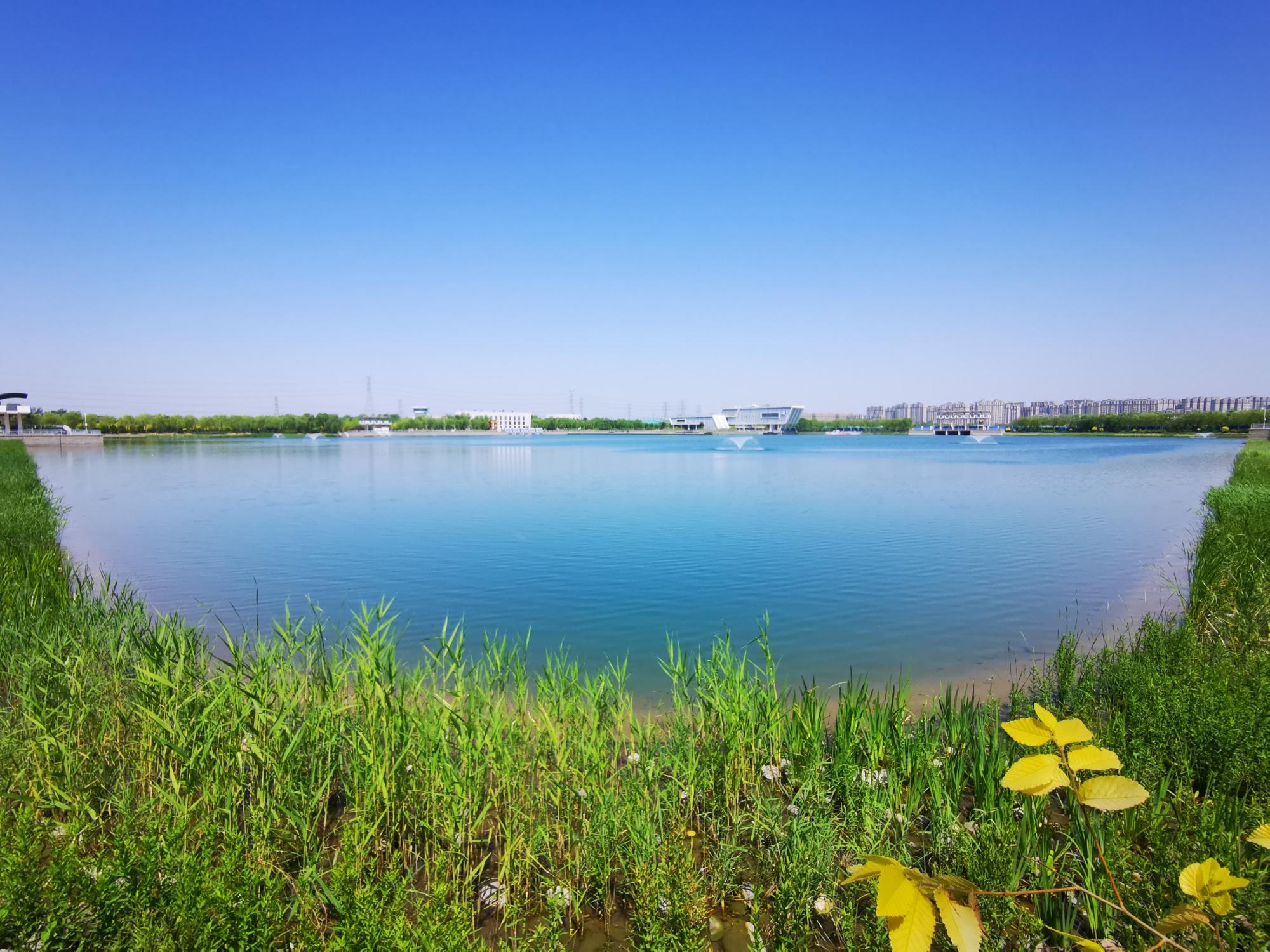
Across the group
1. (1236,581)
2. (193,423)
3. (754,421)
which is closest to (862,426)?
(754,421)

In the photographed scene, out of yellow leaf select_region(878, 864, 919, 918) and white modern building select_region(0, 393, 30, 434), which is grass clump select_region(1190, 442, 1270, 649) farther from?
white modern building select_region(0, 393, 30, 434)

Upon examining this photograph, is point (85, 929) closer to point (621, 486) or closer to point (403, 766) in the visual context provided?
point (403, 766)

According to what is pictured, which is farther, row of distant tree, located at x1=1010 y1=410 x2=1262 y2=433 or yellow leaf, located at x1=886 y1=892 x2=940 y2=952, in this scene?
row of distant tree, located at x1=1010 y1=410 x2=1262 y2=433

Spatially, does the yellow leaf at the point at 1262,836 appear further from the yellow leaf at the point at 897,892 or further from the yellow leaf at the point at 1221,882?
the yellow leaf at the point at 897,892

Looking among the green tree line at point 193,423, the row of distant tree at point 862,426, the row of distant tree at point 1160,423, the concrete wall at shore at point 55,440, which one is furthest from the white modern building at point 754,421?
the concrete wall at shore at point 55,440

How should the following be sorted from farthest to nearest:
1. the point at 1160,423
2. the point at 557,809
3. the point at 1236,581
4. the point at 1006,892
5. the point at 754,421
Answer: the point at 754,421 < the point at 1160,423 < the point at 1236,581 < the point at 557,809 < the point at 1006,892

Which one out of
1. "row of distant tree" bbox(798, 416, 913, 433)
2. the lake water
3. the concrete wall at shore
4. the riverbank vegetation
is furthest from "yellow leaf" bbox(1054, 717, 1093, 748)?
"row of distant tree" bbox(798, 416, 913, 433)

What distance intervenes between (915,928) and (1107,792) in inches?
17.3

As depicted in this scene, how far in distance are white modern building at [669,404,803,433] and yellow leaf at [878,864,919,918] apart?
511ft

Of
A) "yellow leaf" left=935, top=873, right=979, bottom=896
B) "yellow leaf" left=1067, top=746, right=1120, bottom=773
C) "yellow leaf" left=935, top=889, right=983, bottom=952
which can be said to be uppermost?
"yellow leaf" left=1067, top=746, right=1120, bottom=773

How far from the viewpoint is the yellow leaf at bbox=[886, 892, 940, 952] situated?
3.17 feet

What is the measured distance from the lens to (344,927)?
2416 mm

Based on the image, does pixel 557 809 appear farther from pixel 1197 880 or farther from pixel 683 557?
pixel 683 557

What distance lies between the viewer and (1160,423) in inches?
4688
